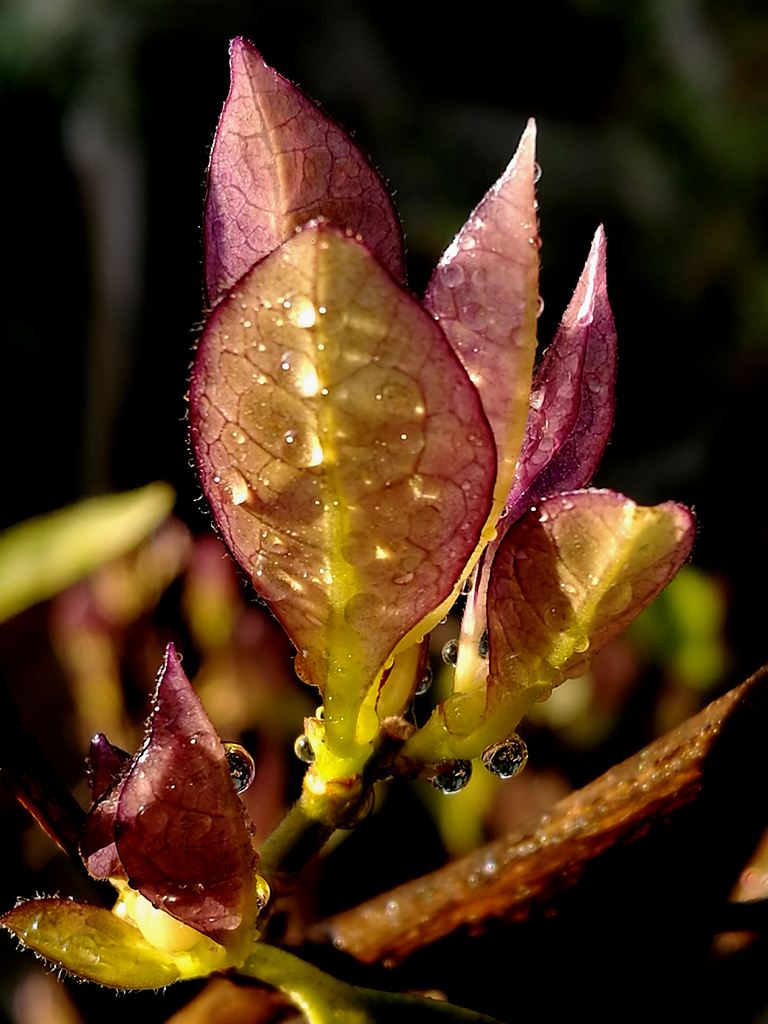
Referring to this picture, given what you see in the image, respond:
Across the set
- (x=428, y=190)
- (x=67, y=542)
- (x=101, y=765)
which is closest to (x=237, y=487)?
(x=101, y=765)

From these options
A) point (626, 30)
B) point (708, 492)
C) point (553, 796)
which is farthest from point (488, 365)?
point (626, 30)

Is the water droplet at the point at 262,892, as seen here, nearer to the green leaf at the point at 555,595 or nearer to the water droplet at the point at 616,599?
the green leaf at the point at 555,595

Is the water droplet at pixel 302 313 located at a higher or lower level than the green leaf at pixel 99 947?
higher

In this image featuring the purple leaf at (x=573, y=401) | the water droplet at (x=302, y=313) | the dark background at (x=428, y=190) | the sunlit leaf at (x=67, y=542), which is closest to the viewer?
the water droplet at (x=302, y=313)

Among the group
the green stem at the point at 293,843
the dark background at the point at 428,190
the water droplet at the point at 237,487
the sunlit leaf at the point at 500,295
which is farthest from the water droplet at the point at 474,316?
the dark background at the point at 428,190

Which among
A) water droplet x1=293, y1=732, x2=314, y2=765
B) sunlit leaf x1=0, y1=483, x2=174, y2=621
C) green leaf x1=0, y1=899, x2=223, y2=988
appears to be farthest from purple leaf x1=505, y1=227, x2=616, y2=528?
sunlit leaf x1=0, y1=483, x2=174, y2=621

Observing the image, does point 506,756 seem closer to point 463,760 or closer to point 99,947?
point 463,760
